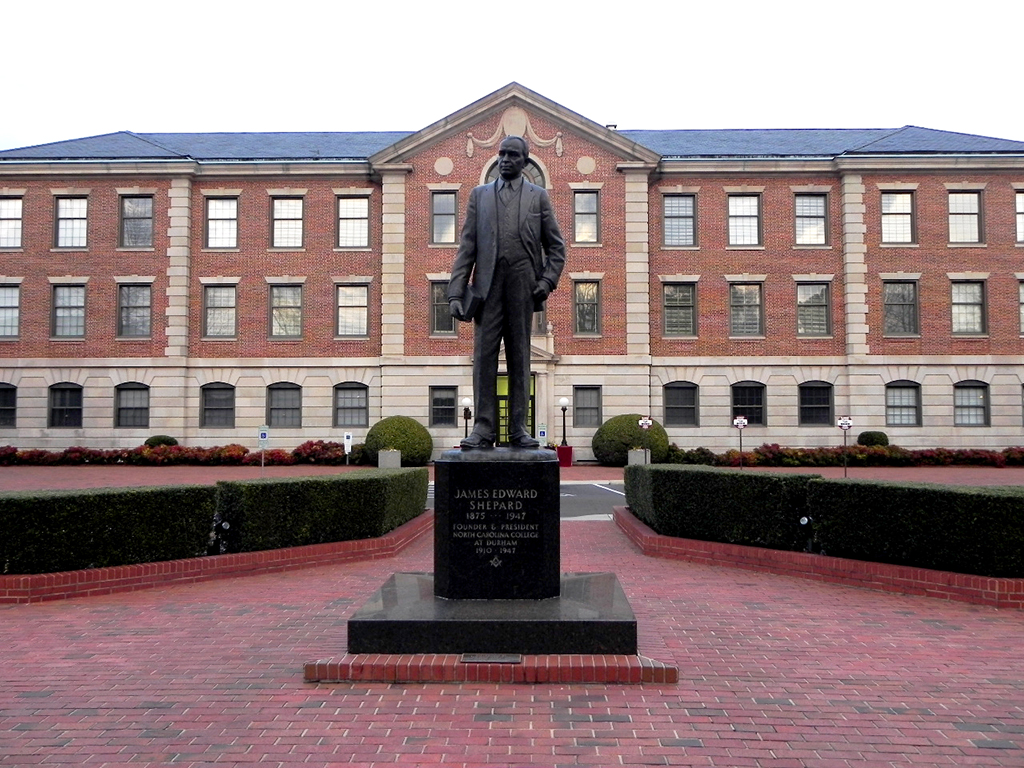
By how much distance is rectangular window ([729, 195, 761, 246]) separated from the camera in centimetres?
3062

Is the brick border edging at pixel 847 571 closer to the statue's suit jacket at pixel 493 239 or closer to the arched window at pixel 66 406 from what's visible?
the statue's suit jacket at pixel 493 239

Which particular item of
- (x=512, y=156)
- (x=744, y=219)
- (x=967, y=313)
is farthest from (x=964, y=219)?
(x=512, y=156)

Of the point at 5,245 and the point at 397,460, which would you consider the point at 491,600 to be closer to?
the point at 397,460

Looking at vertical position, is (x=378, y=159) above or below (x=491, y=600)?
above

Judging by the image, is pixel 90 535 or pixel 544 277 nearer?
pixel 544 277

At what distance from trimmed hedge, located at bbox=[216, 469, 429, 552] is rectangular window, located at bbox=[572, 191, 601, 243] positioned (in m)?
20.2

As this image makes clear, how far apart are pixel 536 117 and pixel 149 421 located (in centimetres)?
1900

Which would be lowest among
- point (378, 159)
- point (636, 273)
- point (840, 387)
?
point (840, 387)

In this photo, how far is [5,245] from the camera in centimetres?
3066

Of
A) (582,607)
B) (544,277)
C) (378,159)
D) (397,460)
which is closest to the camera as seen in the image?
(582,607)

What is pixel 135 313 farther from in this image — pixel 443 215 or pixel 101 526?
pixel 101 526

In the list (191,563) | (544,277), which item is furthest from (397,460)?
(544,277)

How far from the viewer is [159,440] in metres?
29.0

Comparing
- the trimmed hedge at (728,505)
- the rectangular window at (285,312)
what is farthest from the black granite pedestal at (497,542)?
the rectangular window at (285,312)
